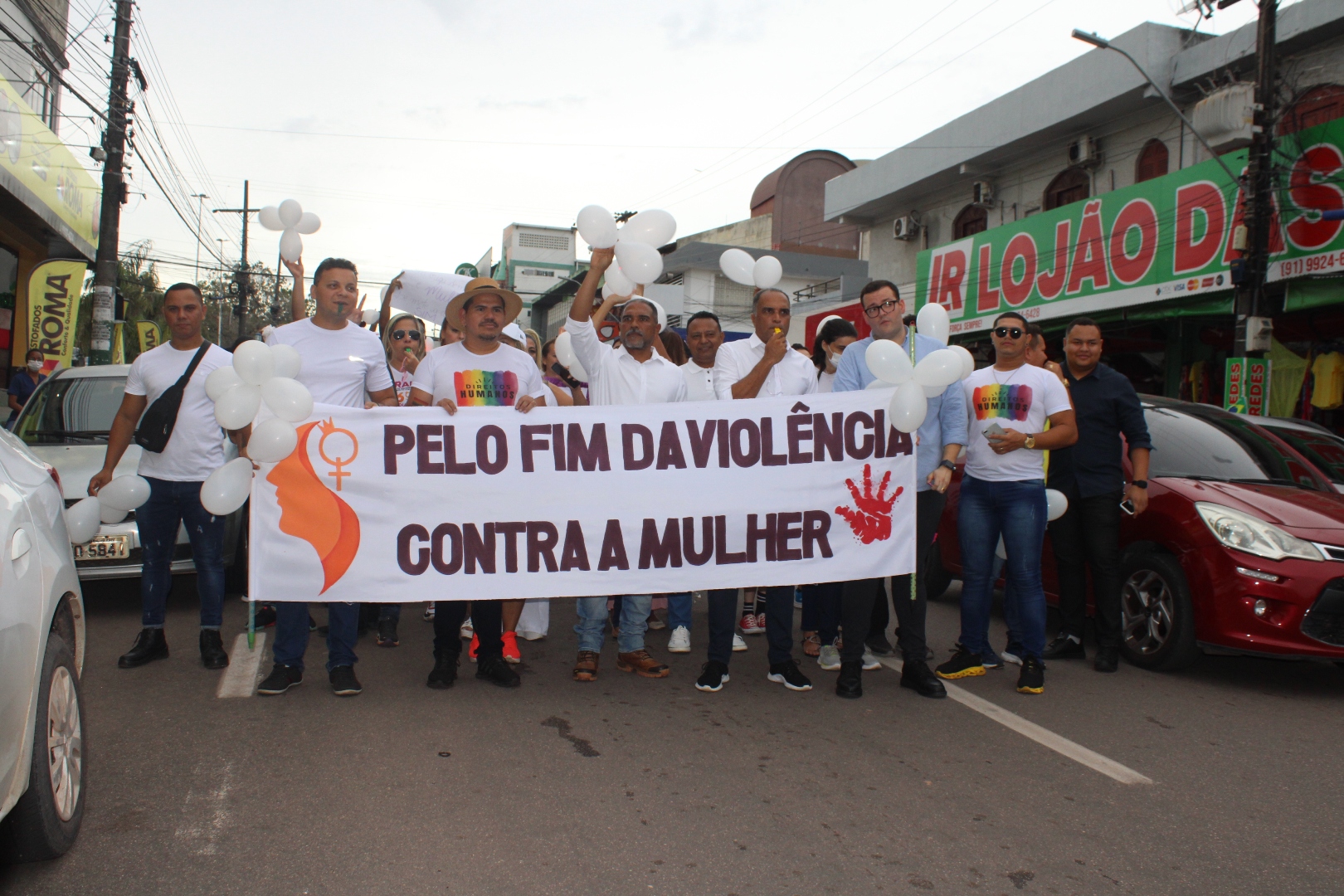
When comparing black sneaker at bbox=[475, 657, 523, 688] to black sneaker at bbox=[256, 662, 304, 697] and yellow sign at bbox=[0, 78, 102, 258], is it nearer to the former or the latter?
black sneaker at bbox=[256, 662, 304, 697]

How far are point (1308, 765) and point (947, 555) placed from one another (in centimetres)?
350

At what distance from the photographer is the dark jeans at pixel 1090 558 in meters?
5.57

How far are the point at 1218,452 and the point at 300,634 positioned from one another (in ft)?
17.6

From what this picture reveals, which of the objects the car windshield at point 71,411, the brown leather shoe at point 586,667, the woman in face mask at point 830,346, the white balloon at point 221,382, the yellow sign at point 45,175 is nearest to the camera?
the white balloon at point 221,382

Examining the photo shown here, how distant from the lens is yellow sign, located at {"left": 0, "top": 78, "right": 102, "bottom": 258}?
14500 mm

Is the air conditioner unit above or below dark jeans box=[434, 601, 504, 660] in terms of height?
above

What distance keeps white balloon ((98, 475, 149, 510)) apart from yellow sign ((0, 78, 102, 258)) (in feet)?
39.8

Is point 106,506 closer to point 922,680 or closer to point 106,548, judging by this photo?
point 106,548

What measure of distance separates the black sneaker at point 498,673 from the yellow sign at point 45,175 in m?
13.5

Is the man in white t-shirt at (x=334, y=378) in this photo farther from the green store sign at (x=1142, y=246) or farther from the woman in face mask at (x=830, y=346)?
the green store sign at (x=1142, y=246)

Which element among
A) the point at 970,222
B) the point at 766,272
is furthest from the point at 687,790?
the point at 970,222

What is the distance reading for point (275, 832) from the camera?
124 inches

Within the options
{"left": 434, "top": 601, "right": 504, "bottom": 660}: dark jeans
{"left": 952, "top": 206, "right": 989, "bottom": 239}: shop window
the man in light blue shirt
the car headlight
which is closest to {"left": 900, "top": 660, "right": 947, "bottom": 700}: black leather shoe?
the man in light blue shirt

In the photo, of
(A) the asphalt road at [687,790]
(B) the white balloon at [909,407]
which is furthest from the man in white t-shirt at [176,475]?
(B) the white balloon at [909,407]
